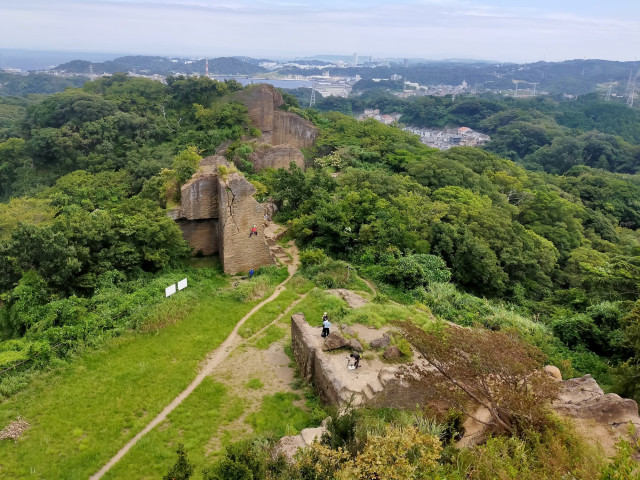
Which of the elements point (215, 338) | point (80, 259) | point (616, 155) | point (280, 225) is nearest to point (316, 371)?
point (215, 338)

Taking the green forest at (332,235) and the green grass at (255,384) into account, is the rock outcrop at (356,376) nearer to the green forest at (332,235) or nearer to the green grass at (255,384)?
the green forest at (332,235)

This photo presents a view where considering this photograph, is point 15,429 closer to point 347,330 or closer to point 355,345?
point 355,345

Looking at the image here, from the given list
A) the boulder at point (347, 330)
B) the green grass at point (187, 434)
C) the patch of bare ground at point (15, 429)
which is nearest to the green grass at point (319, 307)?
the boulder at point (347, 330)

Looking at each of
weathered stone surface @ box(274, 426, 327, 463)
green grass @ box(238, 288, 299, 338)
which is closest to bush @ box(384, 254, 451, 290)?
green grass @ box(238, 288, 299, 338)

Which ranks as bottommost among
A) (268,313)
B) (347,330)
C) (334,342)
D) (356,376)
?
(268,313)

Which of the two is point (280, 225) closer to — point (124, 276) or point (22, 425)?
point (124, 276)

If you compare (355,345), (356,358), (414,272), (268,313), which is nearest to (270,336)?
(268,313)
